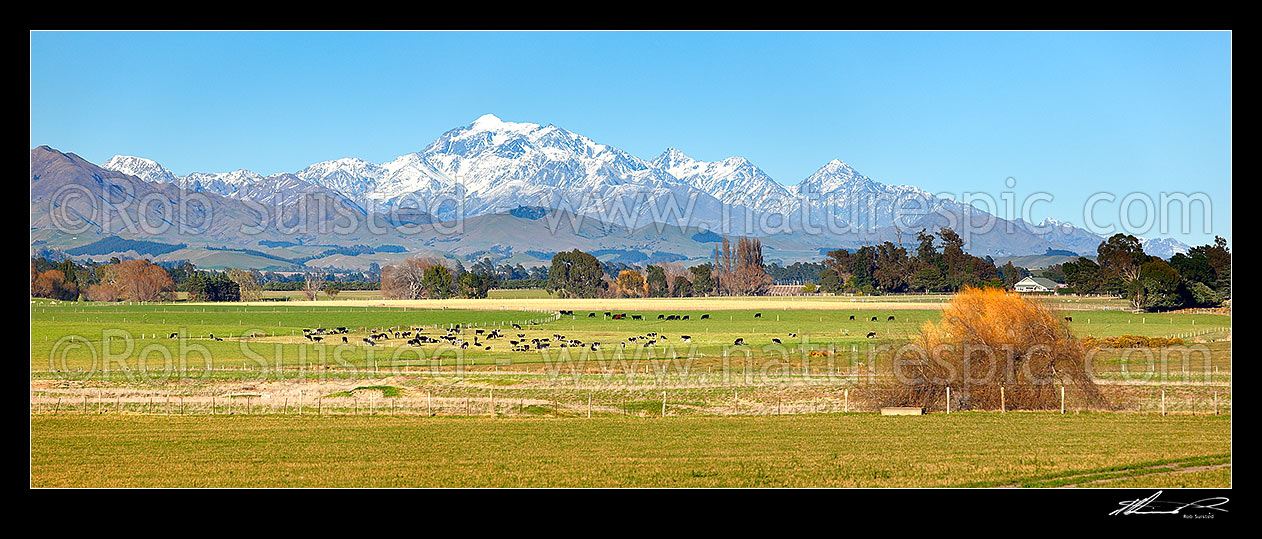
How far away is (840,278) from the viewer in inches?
6909

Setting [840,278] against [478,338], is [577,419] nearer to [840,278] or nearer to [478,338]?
[478,338]

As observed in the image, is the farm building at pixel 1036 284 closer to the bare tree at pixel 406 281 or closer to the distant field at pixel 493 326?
the distant field at pixel 493 326

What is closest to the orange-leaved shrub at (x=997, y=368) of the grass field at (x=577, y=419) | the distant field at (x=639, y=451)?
the grass field at (x=577, y=419)

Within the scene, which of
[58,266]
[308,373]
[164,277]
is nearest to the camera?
[308,373]

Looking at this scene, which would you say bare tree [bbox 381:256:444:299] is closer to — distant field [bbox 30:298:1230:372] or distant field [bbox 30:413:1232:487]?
distant field [bbox 30:298:1230:372]

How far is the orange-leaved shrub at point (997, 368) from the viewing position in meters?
36.6

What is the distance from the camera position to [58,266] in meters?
153

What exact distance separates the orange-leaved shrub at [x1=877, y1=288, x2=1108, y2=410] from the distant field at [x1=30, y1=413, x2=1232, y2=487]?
3171 mm
